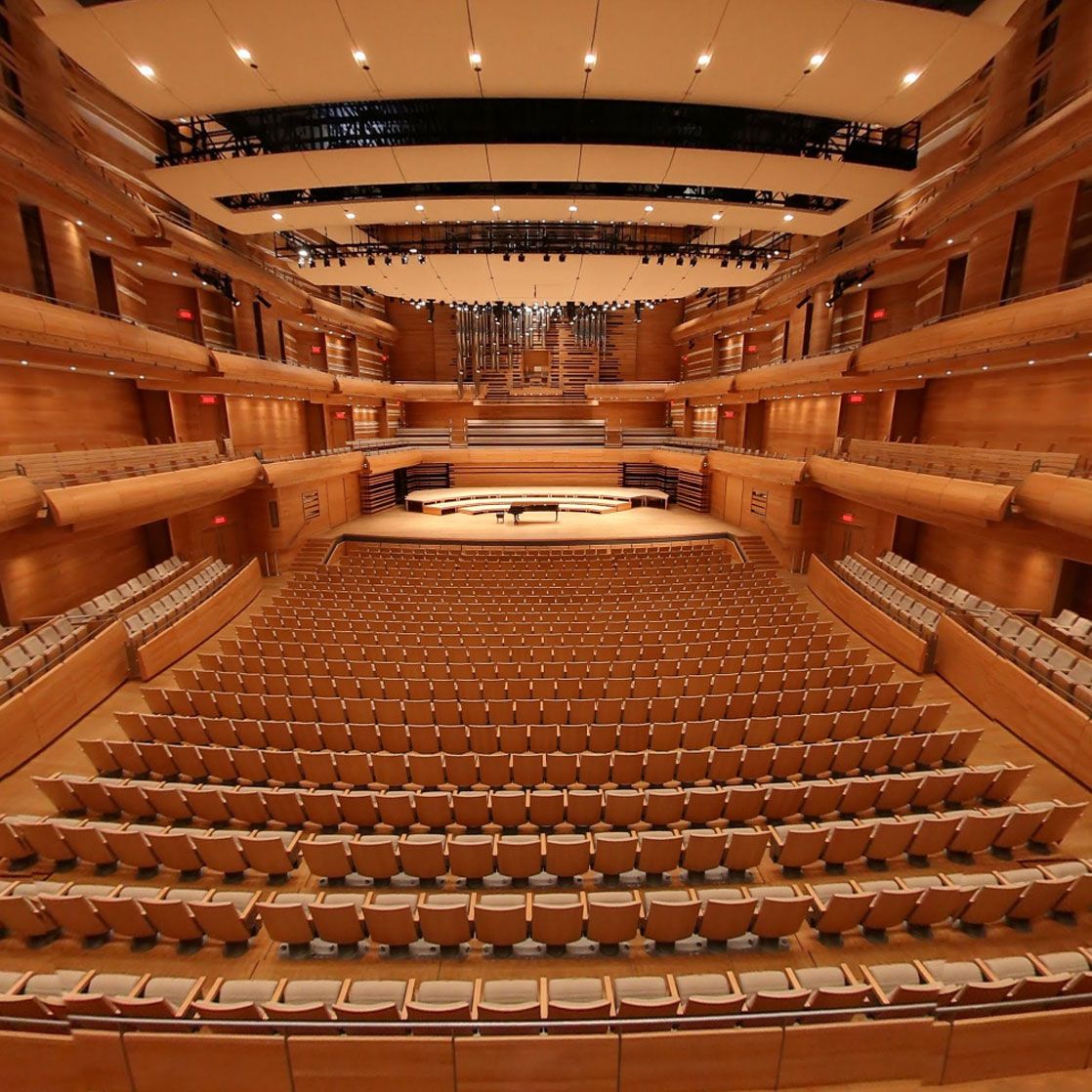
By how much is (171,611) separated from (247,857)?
6.75 meters

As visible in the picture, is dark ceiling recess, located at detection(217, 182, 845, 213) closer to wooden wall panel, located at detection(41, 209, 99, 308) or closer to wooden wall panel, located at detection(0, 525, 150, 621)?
wooden wall panel, located at detection(41, 209, 99, 308)

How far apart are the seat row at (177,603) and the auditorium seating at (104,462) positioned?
2.27m

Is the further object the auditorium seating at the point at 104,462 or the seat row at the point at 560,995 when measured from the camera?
the auditorium seating at the point at 104,462

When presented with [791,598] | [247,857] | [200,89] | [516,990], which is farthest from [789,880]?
[200,89]

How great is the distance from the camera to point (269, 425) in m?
16.3

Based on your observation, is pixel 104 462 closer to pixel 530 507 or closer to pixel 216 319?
pixel 216 319

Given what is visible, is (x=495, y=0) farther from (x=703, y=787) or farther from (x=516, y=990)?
(x=516, y=990)

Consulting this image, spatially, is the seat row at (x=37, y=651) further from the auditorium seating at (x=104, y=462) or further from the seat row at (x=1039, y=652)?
the seat row at (x=1039, y=652)

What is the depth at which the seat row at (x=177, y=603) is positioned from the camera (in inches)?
349

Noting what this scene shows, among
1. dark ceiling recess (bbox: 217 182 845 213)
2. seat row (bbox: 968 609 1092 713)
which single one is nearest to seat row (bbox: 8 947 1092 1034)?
seat row (bbox: 968 609 1092 713)

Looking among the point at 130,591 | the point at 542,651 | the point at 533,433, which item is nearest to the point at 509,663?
the point at 542,651

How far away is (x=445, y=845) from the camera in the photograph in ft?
14.5

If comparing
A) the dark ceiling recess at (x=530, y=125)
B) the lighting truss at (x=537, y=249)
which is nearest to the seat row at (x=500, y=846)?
the dark ceiling recess at (x=530, y=125)

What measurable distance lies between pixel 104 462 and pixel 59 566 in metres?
2.25
